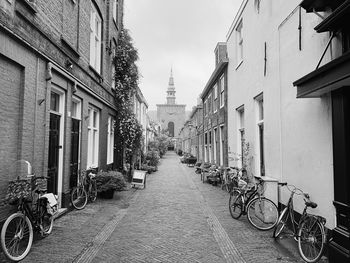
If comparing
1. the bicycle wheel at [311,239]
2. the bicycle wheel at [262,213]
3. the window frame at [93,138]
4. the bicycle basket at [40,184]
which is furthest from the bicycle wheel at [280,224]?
the window frame at [93,138]

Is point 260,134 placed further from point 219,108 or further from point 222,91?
point 219,108

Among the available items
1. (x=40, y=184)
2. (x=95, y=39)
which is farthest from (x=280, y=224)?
(x=95, y=39)

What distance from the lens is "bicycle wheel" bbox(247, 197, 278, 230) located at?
6230 millimetres

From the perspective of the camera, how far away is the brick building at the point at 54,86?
491 cm

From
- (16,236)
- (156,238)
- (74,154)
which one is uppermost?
(74,154)

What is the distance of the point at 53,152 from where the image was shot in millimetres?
7031

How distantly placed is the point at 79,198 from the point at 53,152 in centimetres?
175

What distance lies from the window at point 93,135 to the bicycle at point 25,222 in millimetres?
4572

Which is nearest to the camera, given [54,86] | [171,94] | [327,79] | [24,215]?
[327,79]

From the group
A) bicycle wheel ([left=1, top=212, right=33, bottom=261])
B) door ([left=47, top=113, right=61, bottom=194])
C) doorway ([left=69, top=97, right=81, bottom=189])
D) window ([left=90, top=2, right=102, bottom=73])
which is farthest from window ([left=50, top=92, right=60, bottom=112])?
bicycle wheel ([left=1, top=212, right=33, bottom=261])

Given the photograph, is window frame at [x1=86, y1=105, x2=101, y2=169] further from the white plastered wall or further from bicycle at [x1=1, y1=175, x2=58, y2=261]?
the white plastered wall

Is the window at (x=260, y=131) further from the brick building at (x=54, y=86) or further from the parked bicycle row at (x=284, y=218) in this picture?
the brick building at (x=54, y=86)

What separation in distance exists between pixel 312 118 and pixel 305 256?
2.27 meters

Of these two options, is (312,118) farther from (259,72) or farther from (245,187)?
(259,72)
